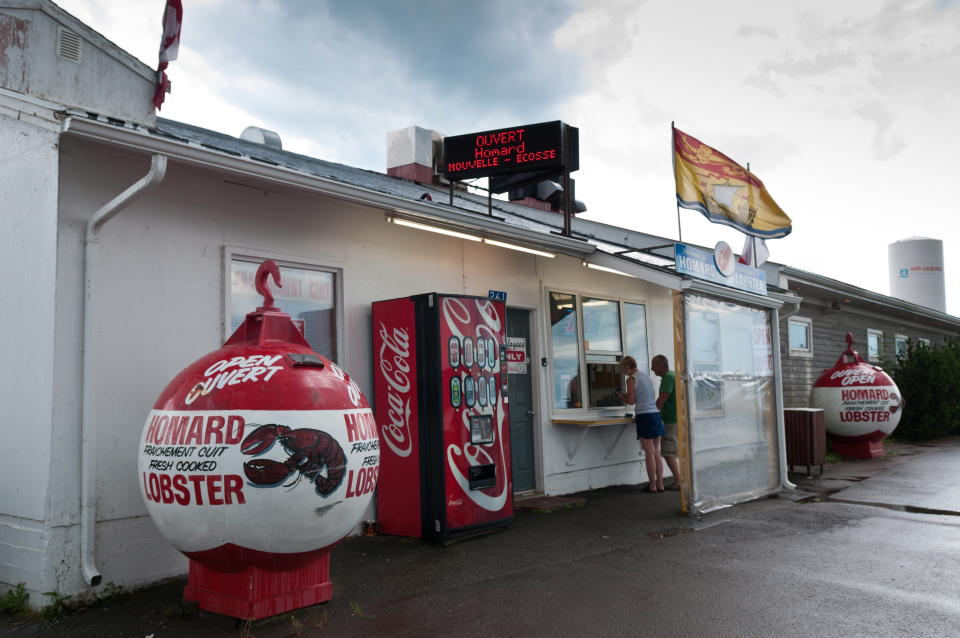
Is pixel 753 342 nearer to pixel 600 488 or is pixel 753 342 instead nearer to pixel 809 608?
pixel 600 488

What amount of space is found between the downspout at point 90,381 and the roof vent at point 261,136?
19.1 feet

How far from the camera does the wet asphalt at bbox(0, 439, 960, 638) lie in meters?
4.60

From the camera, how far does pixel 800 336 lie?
1625 centimetres

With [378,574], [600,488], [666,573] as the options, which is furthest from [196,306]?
[600,488]

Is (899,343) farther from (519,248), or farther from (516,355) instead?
(519,248)

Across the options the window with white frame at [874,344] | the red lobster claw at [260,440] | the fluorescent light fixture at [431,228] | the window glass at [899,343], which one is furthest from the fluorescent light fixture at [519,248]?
the window glass at [899,343]

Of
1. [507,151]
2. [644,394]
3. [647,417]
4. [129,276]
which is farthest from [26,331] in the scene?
[647,417]

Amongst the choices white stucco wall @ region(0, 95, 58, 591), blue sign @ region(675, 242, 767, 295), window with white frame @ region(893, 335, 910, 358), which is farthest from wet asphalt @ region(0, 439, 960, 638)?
window with white frame @ region(893, 335, 910, 358)

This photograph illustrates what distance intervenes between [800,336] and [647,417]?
27.3 feet

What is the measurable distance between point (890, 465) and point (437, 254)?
365 inches

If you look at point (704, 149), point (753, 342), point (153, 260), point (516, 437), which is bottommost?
point (516, 437)

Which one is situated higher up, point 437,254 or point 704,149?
point 704,149

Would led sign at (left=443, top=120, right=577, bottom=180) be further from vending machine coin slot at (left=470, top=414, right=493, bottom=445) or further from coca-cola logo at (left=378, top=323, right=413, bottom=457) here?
vending machine coin slot at (left=470, top=414, right=493, bottom=445)

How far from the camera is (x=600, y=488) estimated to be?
1001 centimetres
